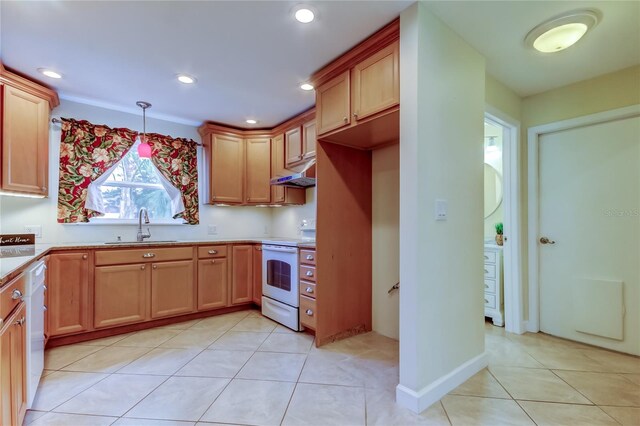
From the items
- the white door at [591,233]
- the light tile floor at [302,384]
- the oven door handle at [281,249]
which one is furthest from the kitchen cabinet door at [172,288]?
the white door at [591,233]

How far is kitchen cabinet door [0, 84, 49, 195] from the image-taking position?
2348 mm

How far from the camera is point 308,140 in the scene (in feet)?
10.7

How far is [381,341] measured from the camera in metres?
2.62

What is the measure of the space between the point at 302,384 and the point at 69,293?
2.19 meters

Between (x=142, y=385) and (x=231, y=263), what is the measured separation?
1.63 m

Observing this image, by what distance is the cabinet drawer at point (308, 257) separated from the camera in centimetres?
266

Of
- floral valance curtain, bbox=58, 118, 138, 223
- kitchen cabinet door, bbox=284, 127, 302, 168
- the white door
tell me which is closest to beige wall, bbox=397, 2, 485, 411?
the white door

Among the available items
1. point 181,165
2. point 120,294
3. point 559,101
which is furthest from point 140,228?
point 559,101

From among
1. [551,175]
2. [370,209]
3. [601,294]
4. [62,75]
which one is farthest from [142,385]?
[551,175]

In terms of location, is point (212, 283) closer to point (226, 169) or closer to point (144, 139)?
point (226, 169)

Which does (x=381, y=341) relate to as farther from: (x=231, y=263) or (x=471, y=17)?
(x=471, y=17)

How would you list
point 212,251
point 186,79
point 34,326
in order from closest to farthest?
point 34,326, point 186,79, point 212,251

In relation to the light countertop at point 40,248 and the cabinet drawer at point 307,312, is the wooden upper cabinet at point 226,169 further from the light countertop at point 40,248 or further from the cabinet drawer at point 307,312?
the cabinet drawer at point 307,312

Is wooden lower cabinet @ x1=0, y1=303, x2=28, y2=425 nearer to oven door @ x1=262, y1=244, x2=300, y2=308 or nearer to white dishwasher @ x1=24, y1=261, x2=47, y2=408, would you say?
white dishwasher @ x1=24, y1=261, x2=47, y2=408
